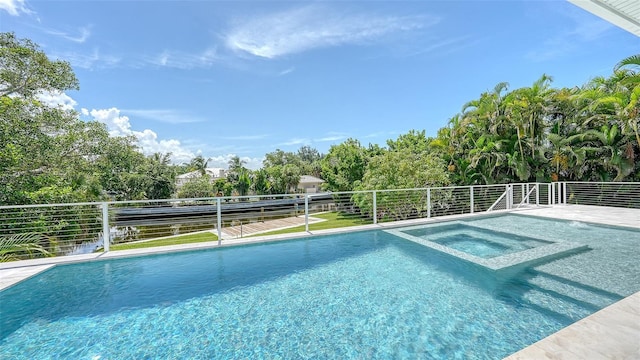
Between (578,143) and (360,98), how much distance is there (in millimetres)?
11797

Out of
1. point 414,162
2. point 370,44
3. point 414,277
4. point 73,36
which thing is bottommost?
point 414,277

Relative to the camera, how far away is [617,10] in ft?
11.4

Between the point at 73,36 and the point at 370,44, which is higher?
the point at 370,44

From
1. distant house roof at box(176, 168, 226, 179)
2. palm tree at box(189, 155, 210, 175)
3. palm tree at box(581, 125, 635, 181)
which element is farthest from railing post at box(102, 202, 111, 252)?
palm tree at box(189, 155, 210, 175)

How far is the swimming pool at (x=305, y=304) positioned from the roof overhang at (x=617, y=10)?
11.6 feet

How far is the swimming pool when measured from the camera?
8.46 feet

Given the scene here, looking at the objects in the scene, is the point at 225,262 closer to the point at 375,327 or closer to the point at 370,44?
the point at 375,327

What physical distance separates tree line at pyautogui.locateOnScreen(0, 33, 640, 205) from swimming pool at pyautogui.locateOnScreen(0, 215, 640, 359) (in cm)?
617

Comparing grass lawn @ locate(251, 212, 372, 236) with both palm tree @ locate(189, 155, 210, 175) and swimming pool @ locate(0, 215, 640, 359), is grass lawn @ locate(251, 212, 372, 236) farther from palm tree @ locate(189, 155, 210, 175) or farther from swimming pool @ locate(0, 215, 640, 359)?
palm tree @ locate(189, 155, 210, 175)

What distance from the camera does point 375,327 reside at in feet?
9.36

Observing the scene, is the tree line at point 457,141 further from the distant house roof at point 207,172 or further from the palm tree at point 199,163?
the palm tree at point 199,163

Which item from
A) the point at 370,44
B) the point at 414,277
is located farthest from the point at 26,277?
the point at 370,44

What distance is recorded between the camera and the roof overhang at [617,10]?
3311 millimetres

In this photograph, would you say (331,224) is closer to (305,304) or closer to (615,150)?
(615,150)
